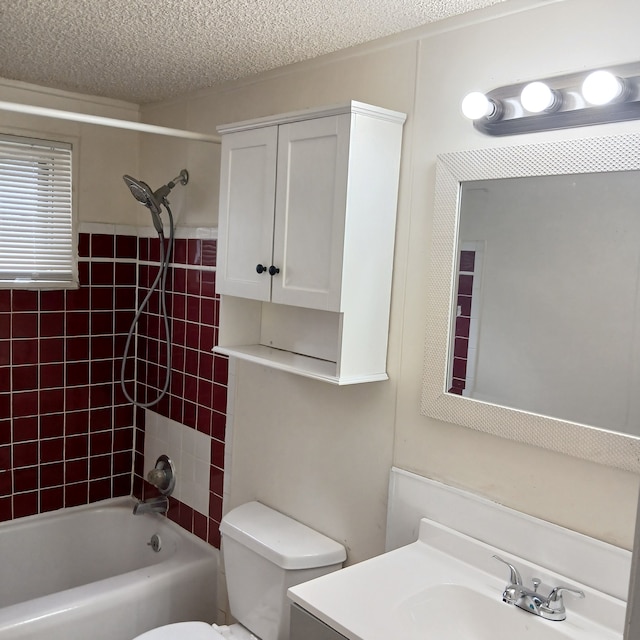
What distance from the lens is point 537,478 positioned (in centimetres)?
171

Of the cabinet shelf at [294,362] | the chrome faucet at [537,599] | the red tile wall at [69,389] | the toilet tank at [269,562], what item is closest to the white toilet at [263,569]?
the toilet tank at [269,562]

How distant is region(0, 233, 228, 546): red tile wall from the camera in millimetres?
2895

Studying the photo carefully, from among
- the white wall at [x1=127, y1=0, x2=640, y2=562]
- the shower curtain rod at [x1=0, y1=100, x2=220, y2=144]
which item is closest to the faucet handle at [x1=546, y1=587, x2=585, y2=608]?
the white wall at [x1=127, y1=0, x2=640, y2=562]

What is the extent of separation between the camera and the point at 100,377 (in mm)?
3244

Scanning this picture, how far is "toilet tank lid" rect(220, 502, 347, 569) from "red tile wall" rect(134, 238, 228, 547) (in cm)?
44

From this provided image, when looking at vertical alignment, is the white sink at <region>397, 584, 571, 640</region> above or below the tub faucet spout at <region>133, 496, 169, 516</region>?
above

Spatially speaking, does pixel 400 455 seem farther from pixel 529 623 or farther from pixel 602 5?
pixel 602 5

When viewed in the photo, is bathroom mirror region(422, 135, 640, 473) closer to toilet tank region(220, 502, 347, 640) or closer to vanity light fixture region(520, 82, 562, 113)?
vanity light fixture region(520, 82, 562, 113)

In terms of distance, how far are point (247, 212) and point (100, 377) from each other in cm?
143

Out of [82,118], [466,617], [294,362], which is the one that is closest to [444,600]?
[466,617]

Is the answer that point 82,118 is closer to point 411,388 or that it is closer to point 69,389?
point 411,388

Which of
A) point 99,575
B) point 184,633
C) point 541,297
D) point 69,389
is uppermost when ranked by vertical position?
point 541,297

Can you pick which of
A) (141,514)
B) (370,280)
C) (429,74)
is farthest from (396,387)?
(141,514)

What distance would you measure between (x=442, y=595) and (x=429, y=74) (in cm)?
141
